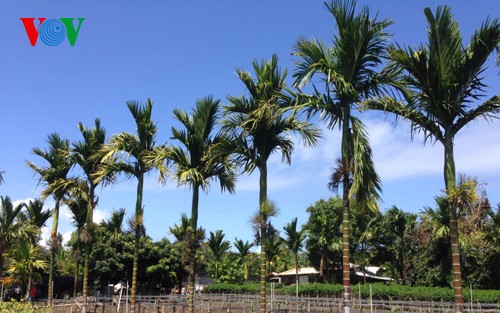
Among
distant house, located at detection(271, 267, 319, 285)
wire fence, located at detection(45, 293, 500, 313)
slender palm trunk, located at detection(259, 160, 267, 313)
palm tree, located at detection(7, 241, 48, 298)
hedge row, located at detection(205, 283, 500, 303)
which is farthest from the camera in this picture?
distant house, located at detection(271, 267, 319, 285)

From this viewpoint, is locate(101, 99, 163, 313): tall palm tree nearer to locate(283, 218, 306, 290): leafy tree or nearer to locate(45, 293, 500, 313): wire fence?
locate(45, 293, 500, 313): wire fence

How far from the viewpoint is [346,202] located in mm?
10328

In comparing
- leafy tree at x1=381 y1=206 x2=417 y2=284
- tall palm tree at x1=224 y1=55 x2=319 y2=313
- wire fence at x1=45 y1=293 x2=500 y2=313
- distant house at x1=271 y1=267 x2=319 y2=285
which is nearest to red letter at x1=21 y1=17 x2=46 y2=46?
tall palm tree at x1=224 y1=55 x2=319 y2=313

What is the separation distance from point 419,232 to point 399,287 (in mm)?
6181

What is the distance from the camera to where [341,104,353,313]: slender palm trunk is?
32.3ft

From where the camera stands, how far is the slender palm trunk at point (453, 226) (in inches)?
331

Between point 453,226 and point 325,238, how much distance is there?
3560 cm

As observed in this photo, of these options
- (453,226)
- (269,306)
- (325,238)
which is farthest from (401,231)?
(453,226)

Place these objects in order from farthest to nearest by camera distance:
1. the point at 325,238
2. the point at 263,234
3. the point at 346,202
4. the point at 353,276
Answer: the point at 353,276 < the point at 325,238 < the point at 263,234 < the point at 346,202

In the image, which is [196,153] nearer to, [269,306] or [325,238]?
[269,306]

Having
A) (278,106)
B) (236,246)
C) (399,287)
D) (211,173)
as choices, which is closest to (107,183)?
(211,173)

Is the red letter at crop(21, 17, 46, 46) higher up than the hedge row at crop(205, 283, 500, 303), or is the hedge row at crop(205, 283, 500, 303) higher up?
the red letter at crop(21, 17, 46, 46)

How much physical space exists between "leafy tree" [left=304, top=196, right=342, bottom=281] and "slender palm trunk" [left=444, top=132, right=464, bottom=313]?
34427 mm

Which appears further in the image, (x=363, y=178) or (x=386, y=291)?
(x=386, y=291)
